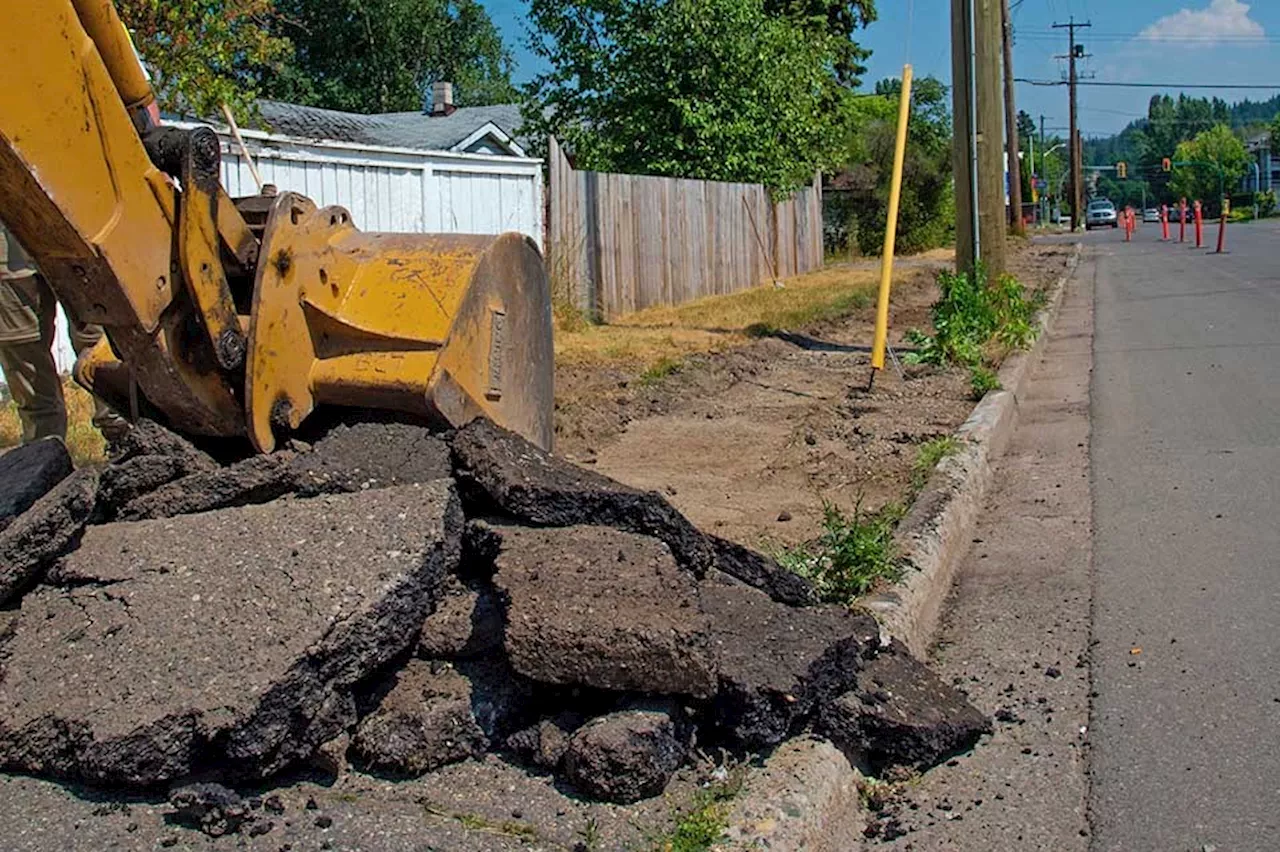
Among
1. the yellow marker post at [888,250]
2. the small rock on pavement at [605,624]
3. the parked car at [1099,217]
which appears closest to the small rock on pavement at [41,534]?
the small rock on pavement at [605,624]

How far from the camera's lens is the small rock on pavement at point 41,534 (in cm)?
374

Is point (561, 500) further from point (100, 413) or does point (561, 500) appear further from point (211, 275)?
point (100, 413)

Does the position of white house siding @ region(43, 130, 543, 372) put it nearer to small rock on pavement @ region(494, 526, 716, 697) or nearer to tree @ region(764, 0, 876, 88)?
small rock on pavement @ region(494, 526, 716, 697)

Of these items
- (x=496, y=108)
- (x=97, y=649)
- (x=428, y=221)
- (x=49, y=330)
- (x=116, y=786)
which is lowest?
(x=116, y=786)

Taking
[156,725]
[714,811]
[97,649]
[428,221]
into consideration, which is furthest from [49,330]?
[428,221]

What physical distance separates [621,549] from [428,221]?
1000cm

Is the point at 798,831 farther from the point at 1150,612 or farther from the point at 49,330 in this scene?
the point at 49,330

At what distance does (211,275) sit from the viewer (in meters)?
4.10

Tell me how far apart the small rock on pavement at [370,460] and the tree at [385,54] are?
39103mm

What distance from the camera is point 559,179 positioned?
15.2m

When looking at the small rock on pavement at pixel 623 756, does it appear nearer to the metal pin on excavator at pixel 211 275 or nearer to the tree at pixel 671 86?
the metal pin on excavator at pixel 211 275

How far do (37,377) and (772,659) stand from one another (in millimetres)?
4297

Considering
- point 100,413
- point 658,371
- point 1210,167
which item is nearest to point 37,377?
point 100,413

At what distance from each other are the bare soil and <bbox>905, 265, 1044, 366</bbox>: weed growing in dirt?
0.48 m
